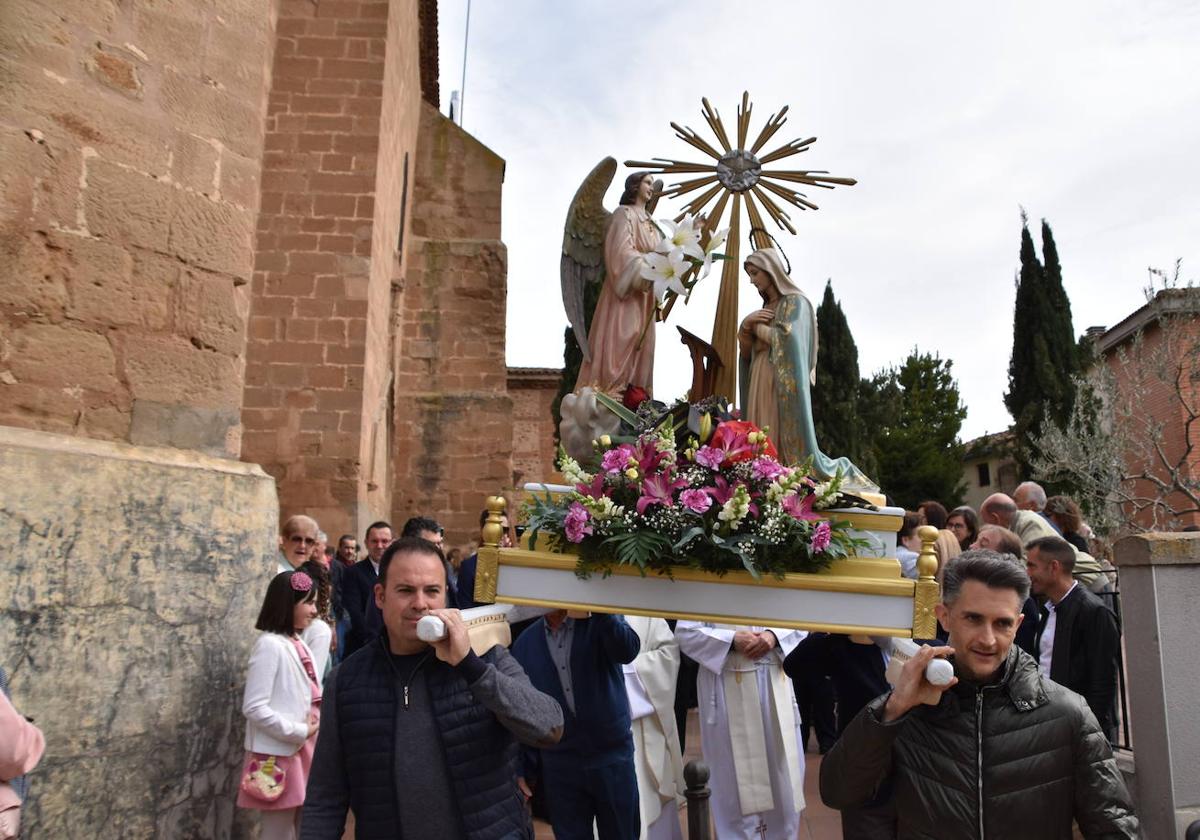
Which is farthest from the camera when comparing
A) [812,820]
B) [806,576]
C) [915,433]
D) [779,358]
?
[915,433]

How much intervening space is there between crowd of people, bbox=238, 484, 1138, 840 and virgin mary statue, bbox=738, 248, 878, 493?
1090 millimetres

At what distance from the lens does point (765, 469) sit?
10.2 feet

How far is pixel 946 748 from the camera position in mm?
2348

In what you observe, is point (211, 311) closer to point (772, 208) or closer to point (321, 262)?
point (772, 208)

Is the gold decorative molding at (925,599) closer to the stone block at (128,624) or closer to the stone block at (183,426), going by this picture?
the stone block at (128,624)

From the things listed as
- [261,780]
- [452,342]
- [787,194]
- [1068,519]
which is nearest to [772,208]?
[787,194]

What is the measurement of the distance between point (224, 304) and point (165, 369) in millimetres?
398

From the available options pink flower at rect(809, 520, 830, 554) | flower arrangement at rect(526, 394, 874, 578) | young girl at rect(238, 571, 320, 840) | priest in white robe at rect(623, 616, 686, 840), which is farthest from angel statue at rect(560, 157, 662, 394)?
pink flower at rect(809, 520, 830, 554)

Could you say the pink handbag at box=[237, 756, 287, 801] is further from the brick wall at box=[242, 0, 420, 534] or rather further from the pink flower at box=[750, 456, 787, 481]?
the brick wall at box=[242, 0, 420, 534]

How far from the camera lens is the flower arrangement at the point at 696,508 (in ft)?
9.36

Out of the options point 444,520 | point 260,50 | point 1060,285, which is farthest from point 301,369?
point 1060,285

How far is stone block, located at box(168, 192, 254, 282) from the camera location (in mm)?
4074

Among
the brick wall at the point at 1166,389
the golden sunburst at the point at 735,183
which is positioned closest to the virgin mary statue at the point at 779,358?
the golden sunburst at the point at 735,183

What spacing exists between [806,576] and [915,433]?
125 ft
